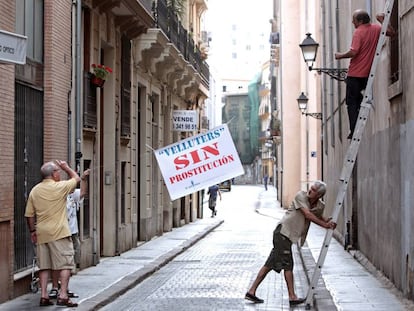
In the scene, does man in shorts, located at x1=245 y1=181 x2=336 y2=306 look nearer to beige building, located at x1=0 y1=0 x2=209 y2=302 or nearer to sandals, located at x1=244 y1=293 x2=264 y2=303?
sandals, located at x1=244 y1=293 x2=264 y2=303

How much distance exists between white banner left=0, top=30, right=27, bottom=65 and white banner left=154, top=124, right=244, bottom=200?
7564 mm

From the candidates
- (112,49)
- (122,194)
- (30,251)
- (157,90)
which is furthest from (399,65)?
(157,90)

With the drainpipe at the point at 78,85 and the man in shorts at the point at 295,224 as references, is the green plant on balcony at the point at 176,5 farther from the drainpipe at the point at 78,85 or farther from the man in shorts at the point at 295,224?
the man in shorts at the point at 295,224

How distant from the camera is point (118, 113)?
1941cm

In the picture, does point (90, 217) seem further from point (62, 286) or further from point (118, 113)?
point (62, 286)

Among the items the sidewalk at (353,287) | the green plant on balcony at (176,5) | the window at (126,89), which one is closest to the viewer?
the sidewalk at (353,287)

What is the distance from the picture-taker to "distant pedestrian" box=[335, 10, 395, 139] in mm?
11812

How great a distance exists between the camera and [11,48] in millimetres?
7422

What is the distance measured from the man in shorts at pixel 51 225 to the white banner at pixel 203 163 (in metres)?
4.37

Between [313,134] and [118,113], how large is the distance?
22.9 meters

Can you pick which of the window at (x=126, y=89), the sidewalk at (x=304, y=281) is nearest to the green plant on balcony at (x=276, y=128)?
the sidewalk at (x=304, y=281)

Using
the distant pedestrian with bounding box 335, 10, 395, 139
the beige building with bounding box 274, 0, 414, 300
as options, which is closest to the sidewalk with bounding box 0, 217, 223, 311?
the beige building with bounding box 274, 0, 414, 300

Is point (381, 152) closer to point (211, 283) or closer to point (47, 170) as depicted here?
point (211, 283)

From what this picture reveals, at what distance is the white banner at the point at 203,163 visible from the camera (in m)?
15.0
